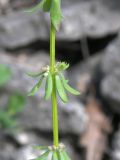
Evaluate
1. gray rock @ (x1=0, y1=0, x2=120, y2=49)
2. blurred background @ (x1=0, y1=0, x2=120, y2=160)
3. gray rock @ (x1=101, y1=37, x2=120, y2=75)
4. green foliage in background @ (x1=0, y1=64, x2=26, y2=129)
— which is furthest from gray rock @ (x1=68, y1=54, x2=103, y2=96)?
green foliage in background @ (x1=0, y1=64, x2=26, y2=129)

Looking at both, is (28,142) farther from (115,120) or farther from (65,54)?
(65,54)

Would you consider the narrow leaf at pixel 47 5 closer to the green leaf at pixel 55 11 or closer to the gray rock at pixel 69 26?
the green leaf at pixel 55 11

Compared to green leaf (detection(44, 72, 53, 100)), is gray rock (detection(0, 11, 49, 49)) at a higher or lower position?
higher

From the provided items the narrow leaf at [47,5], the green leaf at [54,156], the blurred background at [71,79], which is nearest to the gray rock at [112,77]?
the blurred background at [71,79]

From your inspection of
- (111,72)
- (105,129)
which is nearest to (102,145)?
(105,129)

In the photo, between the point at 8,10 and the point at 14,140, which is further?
the point at 8,10

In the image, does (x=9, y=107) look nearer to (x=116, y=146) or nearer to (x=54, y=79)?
(x=116, y=146)

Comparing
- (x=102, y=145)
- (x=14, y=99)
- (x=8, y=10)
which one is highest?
(x=8, y=10)

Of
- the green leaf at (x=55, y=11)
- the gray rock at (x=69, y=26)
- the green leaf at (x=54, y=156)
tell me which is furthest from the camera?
the gray rock at (x=69, y=26)

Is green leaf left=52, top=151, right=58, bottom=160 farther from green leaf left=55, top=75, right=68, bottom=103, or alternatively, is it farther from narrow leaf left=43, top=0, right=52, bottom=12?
narrow leaf left=43, top=0, right=52, bottom=12
